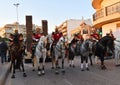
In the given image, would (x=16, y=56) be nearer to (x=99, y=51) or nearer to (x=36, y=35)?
(x=36, y=35)

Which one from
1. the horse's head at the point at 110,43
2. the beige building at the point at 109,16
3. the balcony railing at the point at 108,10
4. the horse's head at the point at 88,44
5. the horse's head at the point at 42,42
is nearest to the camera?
the horse's head at the point at 42,42

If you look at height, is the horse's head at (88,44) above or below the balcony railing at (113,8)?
below

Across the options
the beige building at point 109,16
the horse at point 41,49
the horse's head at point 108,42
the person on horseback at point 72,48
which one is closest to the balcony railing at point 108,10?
the beige building at point 109,16

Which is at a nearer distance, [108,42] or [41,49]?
[41,49]

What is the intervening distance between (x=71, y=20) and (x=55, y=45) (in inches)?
4811

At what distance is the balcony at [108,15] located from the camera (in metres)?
36.6

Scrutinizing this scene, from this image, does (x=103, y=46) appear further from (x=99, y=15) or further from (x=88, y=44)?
(x=99, y=15)

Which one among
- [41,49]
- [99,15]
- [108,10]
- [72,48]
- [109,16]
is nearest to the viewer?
[41,49]

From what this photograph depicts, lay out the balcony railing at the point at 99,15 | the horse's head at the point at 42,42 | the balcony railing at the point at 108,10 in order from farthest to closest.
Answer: the balcony railing at the point at 99,15, the balcony railing at the point at 108,10, the horse's head at the point at 42,42

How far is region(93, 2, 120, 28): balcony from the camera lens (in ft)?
120

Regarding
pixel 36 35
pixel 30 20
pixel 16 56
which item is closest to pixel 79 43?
pixel 36 35

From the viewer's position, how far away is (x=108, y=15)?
127 ft

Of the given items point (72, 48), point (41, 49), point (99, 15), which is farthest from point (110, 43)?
point (99, 15)

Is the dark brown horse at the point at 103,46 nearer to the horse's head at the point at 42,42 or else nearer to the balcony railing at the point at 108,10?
the horse's head at the point at 42,42
